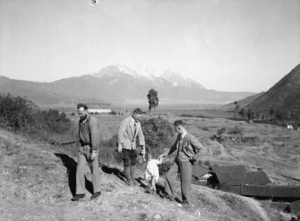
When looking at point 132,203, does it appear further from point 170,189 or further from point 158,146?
point 158,146

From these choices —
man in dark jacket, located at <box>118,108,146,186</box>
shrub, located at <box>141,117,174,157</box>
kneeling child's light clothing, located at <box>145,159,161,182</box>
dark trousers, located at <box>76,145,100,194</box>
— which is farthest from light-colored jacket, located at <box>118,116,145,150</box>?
shrub, located at <box>141,117,174,157</box>

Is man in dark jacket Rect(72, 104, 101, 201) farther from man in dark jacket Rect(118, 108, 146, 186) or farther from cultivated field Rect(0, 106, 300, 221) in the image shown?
man in dark jacket Rect(118, 108, 146, 186)

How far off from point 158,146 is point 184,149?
27.7 metres

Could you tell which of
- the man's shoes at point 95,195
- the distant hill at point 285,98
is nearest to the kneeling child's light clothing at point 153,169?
the man's shoes at point 95,195

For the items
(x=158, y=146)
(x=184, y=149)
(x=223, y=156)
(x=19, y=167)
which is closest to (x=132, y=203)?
(x=184, y=149)

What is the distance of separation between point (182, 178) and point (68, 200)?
2.94 m

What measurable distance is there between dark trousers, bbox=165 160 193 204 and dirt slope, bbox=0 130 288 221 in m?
0.30

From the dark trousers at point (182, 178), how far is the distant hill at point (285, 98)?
6430 inches

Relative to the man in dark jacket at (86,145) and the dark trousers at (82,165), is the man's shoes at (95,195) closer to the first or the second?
the man in dark jacket at (86,145)

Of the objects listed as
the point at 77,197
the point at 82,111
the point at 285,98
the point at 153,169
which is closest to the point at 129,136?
the point at 153,169

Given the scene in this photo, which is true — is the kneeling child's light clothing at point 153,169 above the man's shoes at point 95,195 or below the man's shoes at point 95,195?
above

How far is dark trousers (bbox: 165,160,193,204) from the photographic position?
685 cm

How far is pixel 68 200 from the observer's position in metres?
6.66

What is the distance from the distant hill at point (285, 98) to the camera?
162 m
